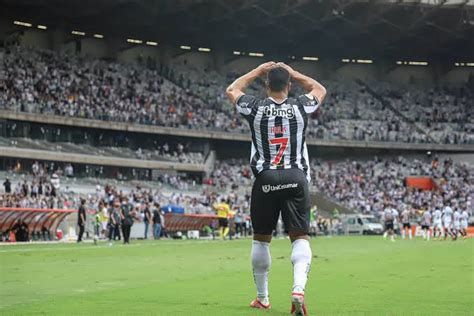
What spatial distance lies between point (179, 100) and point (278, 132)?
70245 mm

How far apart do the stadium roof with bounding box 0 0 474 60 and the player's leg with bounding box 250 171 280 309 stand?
6061 cm

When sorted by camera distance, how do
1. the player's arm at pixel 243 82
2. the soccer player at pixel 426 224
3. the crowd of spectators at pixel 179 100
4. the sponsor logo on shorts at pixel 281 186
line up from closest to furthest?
the sponsor logo on shorts at pixel 281 186, the player's arm at pixel 243 82, the soccer player at pixel 426 224, the crowd of spectators at pixel 179 100

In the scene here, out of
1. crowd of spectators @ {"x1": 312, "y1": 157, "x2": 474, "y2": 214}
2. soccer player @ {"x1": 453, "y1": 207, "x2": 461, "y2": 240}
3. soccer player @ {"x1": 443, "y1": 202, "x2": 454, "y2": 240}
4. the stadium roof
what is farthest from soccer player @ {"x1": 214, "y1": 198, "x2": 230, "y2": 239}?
crowd of spectators @ {"x1": 312, "y1": 157, "x2": 474, "y2": 214}

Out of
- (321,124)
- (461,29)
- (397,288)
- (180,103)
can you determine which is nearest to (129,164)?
(180,103)

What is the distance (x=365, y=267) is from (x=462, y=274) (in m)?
2.93

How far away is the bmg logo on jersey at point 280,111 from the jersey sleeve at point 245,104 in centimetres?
15

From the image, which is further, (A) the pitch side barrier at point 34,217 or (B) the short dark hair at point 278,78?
(A) the pitch side barrier at point 34,217

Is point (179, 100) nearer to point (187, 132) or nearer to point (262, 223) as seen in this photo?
point (187, 132)

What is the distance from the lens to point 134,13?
7325 centimetres

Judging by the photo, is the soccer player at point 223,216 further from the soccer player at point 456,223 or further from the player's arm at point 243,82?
the player's arm at point 243,82

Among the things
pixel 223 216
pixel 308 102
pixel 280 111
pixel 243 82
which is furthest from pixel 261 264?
pixel 223 216

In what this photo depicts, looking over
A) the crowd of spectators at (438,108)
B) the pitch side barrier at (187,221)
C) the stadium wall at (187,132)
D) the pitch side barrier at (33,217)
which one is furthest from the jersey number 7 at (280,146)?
the crowd of spectators at (438,108)

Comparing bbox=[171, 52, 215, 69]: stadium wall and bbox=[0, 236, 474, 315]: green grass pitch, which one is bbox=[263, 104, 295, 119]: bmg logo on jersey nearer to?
bbox=[0, 236, 474, 315]: green grass pitch

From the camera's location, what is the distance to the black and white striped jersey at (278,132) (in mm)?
9242
